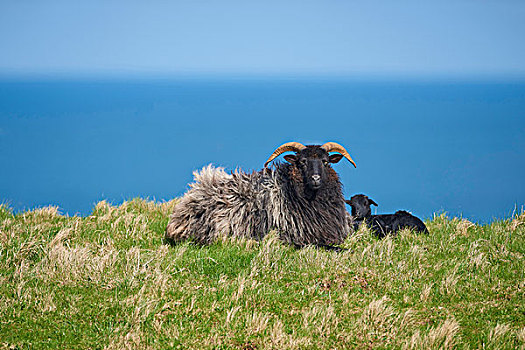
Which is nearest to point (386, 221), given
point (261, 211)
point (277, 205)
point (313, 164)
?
point (313, 164)

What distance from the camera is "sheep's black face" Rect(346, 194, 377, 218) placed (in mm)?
11281

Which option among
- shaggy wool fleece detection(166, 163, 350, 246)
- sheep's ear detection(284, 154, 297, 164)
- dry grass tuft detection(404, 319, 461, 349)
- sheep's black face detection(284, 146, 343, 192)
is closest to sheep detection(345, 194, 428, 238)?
shaggy wool fleece detection(166, 163, 350, 246)

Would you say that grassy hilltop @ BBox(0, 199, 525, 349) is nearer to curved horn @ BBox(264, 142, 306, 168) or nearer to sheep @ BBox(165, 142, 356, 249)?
sheep @ BBox(165, 142, 356, 249)

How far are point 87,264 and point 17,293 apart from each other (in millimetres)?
975

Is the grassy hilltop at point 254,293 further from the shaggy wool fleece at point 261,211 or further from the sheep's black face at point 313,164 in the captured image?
the sheep's black face at point 313,164

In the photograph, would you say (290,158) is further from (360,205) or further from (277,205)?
(360,205)

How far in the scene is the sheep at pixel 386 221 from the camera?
10.3 meters

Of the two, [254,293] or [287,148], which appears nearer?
[254,293]

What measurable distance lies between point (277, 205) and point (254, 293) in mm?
2669

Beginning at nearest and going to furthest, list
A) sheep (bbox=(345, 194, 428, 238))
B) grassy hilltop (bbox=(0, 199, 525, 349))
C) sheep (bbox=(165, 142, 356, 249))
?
1. grassy hilltop (bbox=(0, 199, 525, 349))
2. sheep (bbox=(165, 142, 356, 249))
3. sheep (bbox=(345, 194, 428, 238))

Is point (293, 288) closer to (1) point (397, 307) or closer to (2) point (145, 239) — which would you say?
(1) point (397, 307)

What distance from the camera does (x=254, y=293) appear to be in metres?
6.94

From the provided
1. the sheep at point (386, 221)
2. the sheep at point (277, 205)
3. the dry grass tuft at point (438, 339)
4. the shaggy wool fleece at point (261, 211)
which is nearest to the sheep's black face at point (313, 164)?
the sheep at point (277, 205)

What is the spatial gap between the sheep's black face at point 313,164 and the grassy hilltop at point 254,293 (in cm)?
120
